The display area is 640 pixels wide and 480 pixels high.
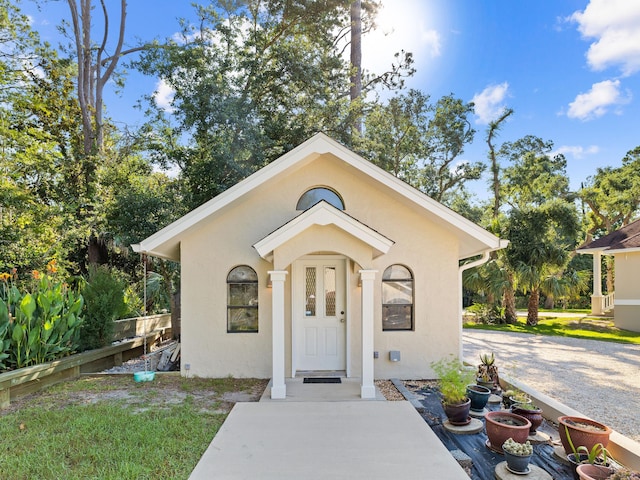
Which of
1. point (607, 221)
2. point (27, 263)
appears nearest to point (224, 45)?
point (27, 263)

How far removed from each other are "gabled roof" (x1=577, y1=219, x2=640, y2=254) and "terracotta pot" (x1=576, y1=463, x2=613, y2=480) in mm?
15297

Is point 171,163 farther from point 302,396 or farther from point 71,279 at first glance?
point 302,396

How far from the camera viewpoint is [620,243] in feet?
53.3

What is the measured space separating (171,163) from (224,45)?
5599 mm

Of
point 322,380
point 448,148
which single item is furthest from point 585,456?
point 448,148

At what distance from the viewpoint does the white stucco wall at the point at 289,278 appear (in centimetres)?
834

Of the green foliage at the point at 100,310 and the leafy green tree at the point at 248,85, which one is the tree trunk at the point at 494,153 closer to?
the leafy green tree at the point at 248,85

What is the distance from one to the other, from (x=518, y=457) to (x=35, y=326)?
28.5ft

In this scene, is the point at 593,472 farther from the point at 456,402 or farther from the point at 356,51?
the point at 356,51

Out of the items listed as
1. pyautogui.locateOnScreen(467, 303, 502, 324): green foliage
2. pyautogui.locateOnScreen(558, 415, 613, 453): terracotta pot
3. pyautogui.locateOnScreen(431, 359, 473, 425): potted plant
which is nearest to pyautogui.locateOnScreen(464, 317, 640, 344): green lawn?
pyautogui.locateOnScreen(467, 303, 502, 324): green foliage

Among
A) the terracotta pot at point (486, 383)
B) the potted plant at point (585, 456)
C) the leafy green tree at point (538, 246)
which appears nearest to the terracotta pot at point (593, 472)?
the potted plant at point (585, 456)

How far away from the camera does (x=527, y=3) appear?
15.1 metres

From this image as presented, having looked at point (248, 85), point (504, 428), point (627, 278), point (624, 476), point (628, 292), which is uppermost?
point (248, 85)

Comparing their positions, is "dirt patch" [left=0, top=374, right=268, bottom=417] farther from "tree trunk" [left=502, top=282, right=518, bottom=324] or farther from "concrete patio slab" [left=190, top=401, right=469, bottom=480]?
"tree trunk" [left=502, top=282, right=518, bottom=324]
